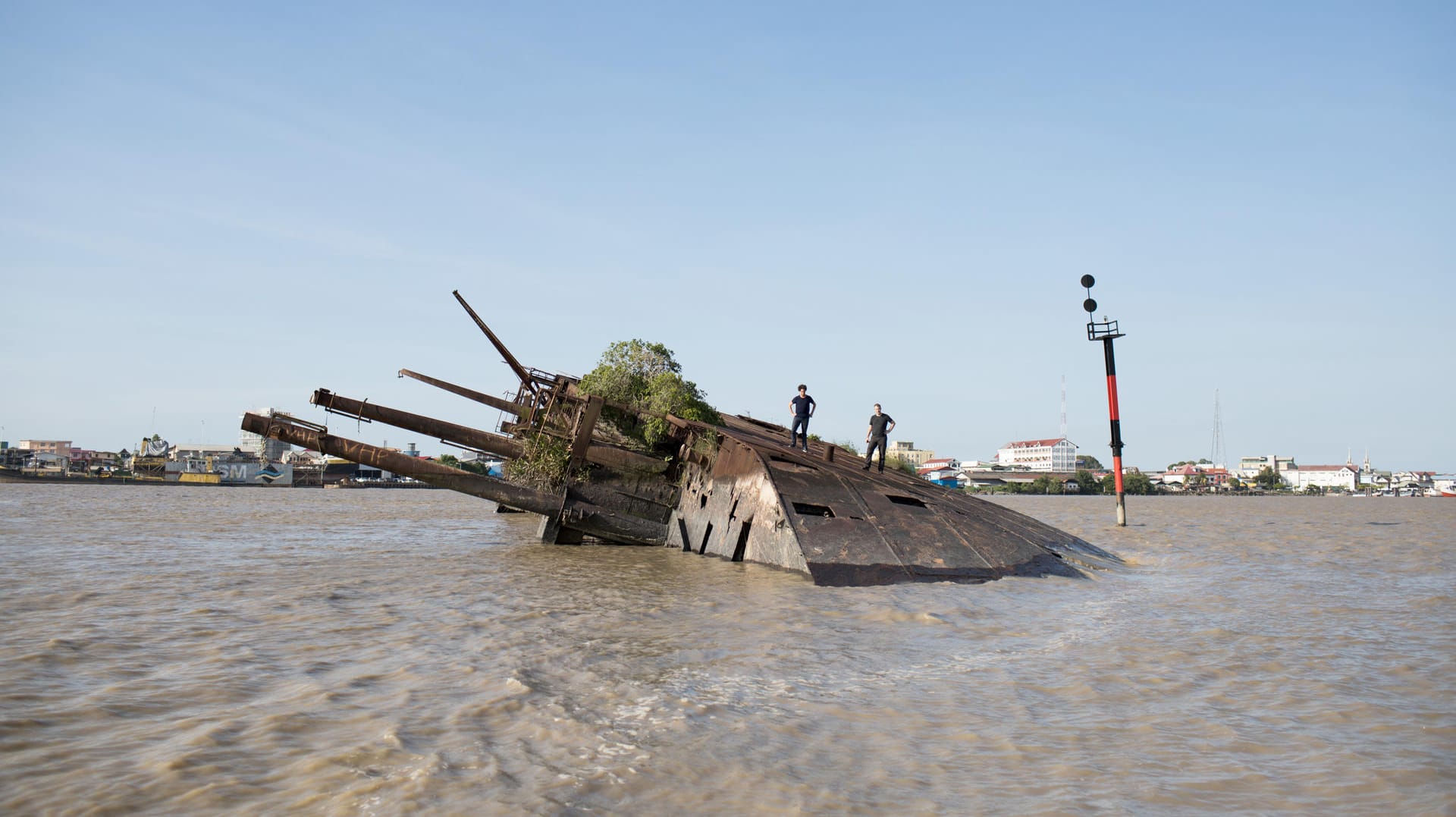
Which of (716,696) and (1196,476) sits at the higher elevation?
(1196,476)

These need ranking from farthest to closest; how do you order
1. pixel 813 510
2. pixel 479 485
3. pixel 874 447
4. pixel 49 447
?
1. pixel 49 447
2. pixel 479 485
3. pixel 874 447
4. pixel 813 510

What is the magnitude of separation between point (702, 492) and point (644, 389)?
2.76 meters

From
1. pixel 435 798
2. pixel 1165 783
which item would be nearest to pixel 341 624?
pixel 435 798

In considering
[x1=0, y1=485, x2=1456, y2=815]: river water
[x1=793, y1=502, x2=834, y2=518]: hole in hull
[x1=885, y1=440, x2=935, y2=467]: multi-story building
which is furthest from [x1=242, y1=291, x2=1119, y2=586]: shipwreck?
[x1=885, y1=440, x2=935, y2=467]: multi-story building

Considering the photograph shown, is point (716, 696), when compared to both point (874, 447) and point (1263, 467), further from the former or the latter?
point (1263, 467)

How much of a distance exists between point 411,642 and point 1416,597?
1290cm

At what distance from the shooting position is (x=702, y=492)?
1786 centimetres

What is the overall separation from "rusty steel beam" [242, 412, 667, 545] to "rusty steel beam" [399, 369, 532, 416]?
1.63 metres

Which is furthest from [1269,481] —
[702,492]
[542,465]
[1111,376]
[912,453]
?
[542,465]

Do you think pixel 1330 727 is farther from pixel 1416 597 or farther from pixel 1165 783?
pixel 1416 597

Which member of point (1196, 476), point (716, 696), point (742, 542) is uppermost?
point (1196, 476)

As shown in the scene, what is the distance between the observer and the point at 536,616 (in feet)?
32.8

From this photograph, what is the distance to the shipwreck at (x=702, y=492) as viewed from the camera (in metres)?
13.8

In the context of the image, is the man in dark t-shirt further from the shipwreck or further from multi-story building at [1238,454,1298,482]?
multi-story building at [1238,454,1298,482]
